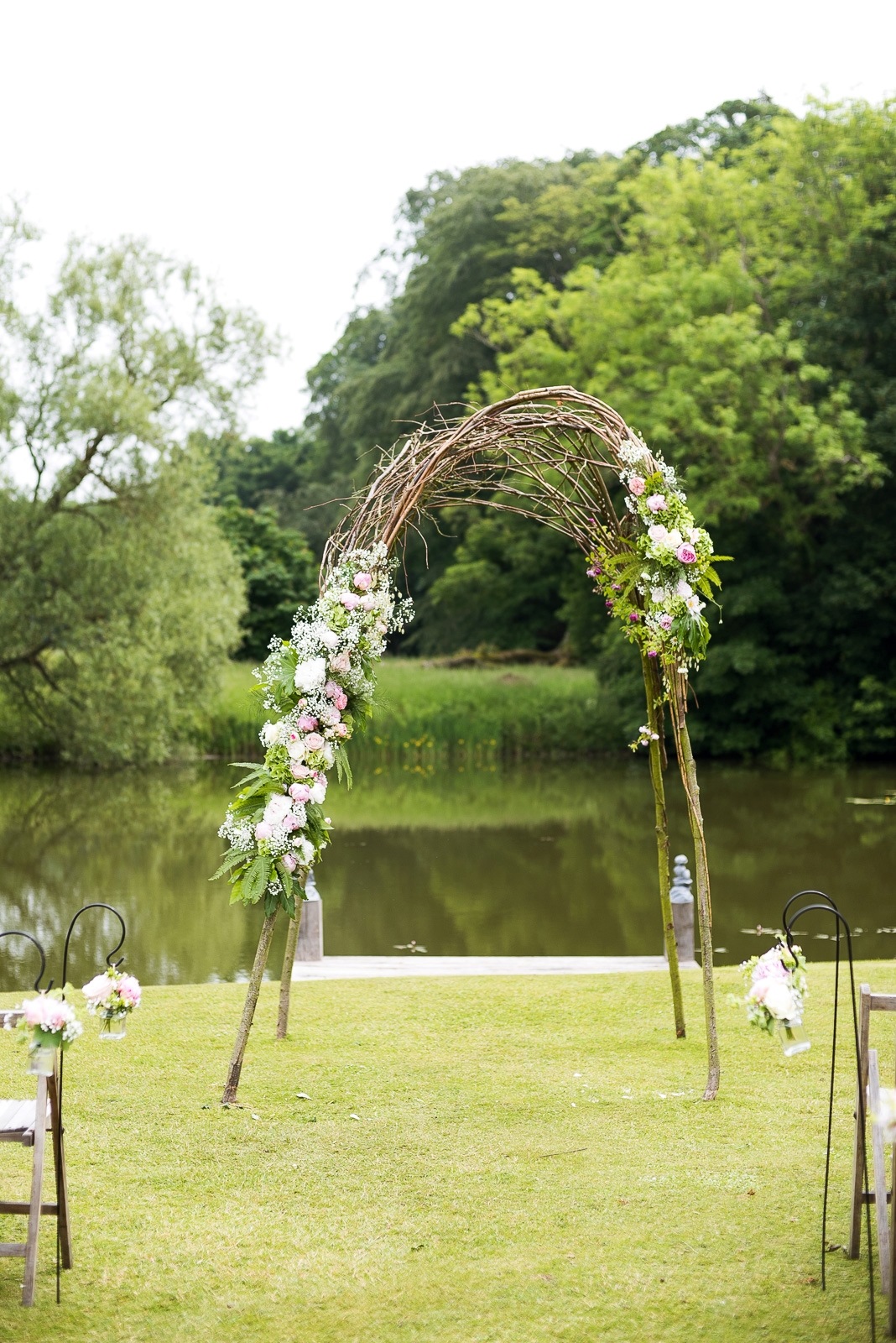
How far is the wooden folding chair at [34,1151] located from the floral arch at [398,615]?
5.91 ft

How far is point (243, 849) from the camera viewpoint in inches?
231

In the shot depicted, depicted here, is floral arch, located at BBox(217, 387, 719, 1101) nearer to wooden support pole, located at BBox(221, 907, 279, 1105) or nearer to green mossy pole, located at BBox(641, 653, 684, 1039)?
wooden support pole, located at BBox(221, 907, 279, 1105)

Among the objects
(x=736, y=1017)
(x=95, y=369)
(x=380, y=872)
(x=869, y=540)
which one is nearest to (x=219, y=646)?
(x=95, y=369)

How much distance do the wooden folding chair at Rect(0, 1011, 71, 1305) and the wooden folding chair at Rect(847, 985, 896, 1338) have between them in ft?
7.41

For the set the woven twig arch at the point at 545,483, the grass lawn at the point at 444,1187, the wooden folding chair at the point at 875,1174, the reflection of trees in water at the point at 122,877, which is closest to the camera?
the wooden folding chair at the point at 875,1174

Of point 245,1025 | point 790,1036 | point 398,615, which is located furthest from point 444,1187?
point 398,615

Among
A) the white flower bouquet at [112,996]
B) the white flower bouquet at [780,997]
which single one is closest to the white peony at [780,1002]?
the white flower bouquet at [780,997]

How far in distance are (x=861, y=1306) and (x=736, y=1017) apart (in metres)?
3.90

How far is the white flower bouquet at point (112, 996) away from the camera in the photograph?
160 inches

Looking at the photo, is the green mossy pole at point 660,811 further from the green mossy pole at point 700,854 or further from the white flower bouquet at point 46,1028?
the white flower bouquet at point 46,1028

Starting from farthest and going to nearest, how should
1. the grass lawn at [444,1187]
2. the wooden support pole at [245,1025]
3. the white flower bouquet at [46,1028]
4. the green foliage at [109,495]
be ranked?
the green foliage at [109,495] → the wooden support pole at [245,1025] → the grass lawn at [444,1187] → the white flower bouquet at [46,1028]

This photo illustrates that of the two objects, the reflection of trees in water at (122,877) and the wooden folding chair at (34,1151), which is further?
the reflection of trees in water at (122,877)

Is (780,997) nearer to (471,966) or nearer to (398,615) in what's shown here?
(398,615)

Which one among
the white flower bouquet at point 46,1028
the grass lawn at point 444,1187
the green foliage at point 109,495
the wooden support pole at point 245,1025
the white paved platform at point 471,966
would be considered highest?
the green foliage at point 109,495
